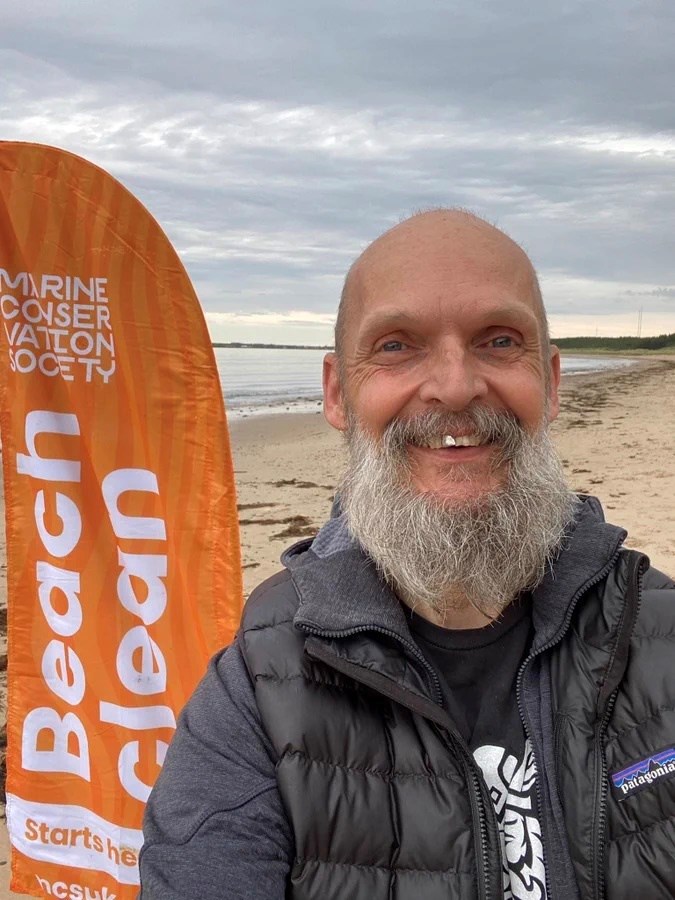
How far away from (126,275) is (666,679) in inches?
77.7

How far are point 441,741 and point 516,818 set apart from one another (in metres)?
0.22

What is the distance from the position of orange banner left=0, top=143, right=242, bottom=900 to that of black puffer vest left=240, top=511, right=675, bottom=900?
37.5 inches

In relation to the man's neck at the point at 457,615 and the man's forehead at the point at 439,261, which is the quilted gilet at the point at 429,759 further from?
the man's forehead at the point at 439,261

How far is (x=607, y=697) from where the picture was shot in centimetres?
158

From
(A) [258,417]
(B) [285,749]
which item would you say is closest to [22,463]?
(B) [285,749]

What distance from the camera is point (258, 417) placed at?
1856 cm

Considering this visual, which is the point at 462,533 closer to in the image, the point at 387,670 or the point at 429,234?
the point at 387,670

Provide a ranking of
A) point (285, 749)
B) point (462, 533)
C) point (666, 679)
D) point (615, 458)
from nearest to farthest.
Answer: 1. point (285, 749)
2. point (666, 679)
3. point (462, 533)
4. point (615, 458)

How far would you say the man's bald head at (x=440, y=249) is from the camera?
1.87m

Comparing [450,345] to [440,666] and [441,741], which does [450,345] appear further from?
[441,741]

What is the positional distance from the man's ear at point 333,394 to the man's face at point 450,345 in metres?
0.18

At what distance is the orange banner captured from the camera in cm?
247

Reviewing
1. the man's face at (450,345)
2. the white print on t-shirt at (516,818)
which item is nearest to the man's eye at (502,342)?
the man's face at (450,345)

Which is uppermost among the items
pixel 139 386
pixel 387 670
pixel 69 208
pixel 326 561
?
pixel 69 208
